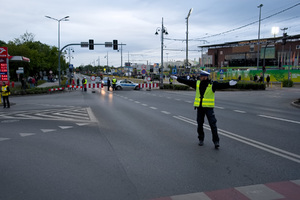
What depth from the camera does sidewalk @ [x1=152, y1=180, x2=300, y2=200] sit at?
12.4 feet

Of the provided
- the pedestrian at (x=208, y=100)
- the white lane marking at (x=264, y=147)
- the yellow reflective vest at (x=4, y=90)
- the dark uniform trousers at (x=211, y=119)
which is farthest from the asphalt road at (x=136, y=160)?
the yellow reflective vest at (x=4, y=90)

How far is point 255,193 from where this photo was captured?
3.92 meters

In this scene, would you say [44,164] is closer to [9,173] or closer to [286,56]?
[9,173]

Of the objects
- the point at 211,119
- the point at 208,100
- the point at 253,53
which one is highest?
the point at 253,53

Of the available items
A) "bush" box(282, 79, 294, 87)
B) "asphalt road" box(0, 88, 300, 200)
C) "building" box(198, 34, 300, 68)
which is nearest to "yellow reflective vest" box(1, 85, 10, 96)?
"asphalt road" box(0, 88, 300, 200)

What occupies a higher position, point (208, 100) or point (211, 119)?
point (208, 100)

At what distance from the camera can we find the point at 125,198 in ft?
12.4

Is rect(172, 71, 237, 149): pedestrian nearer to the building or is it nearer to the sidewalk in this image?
the sidewalk

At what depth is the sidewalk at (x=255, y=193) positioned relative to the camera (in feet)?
12.4

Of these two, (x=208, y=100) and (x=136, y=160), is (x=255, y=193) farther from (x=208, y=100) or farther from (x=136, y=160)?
(x=208, y=100)

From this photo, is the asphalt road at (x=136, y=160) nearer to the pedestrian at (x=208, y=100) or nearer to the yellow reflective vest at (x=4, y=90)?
the pedestrian at (x=208, y=100)

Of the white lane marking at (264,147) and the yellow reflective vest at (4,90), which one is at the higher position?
the yellow reflective vest at (4,90)

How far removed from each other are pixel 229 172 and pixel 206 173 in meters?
0.41

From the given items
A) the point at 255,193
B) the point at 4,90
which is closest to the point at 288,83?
the point at 4,90
